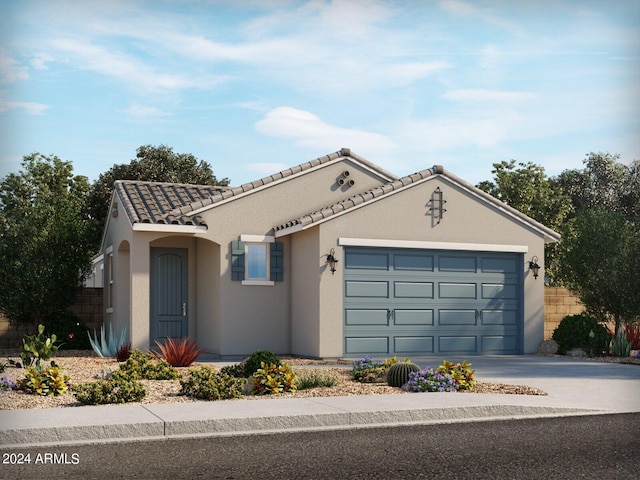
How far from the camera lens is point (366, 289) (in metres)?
18.8

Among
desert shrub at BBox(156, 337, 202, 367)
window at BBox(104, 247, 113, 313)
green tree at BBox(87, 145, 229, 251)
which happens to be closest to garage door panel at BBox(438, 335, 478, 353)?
desert shrub at BBox(156, 337, 202, 367)

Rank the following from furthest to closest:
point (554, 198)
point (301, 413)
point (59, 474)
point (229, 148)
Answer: point (554, 198)
point (229, 148)
point (301, 413)
point (59, 474)

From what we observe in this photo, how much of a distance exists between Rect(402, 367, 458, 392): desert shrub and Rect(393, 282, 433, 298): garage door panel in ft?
22.1

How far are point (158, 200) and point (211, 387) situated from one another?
33.3ft

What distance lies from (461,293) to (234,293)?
5508 millimetres

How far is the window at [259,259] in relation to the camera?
19266 mm

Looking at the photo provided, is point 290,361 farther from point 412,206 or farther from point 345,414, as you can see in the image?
point 345,414

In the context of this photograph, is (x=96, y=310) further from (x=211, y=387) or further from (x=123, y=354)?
(x=211, y=387)

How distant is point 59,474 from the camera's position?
23.0ft

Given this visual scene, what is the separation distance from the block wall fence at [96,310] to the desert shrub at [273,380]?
11.6 metres

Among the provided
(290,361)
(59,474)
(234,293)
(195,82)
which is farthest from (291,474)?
(234,293)

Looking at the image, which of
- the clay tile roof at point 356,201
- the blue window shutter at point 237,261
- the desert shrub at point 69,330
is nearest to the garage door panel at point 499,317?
the clay tile roof at point 356,201

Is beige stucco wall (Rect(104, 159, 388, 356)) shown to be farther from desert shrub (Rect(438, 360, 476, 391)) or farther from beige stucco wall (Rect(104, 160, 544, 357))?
desert shrub (Rect(438, 360, 476, 391))

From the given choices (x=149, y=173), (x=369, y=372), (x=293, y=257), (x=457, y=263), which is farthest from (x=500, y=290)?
(x=149, y=173)
